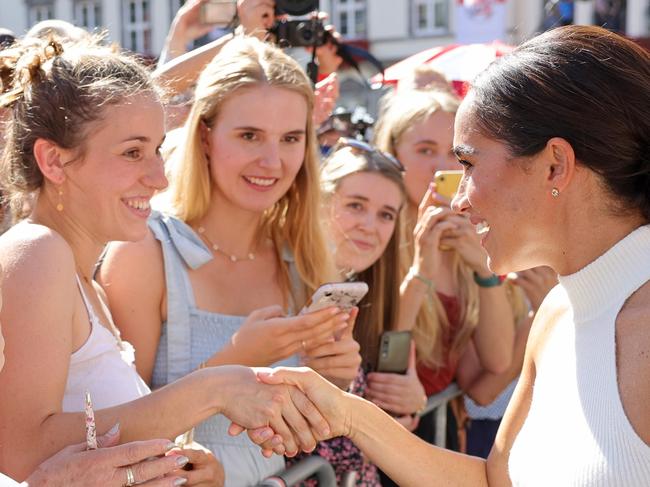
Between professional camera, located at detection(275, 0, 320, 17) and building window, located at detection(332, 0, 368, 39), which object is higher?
professional camera, located at detection(275, 0, 320, 17)

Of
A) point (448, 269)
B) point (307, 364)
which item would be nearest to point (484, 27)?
point (448, 269)

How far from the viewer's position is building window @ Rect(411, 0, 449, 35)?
2377 cm

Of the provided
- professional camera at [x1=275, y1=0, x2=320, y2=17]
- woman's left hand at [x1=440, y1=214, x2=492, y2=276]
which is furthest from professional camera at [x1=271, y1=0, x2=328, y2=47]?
woman's left hand at [x1=440, y1=214, x2=492, y2=276]

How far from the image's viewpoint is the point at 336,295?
2643 mm

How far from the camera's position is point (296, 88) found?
3.02 meters

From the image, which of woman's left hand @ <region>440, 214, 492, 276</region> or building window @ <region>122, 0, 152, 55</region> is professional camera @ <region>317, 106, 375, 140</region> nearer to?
woman's left hand @ <region>440, 214, 492, 276</region>

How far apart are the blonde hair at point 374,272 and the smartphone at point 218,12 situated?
920mm

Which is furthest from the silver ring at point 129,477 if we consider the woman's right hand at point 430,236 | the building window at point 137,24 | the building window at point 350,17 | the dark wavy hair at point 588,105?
the building window at point 137,24

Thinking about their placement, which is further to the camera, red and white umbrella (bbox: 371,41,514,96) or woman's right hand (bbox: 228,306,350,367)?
red and white umbrella (bbox: 371,41,514,96)

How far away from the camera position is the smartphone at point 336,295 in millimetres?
2621

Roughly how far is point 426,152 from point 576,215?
83.7 inches

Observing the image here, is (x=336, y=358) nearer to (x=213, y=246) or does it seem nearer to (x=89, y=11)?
(x=213, y=246)

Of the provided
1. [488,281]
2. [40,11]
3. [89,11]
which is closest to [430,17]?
[89,11]

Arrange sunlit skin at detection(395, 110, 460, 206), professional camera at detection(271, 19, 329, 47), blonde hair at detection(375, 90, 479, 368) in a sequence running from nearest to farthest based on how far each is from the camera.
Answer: blonde hair at detection(375, 90, 479, 368), professional camera at detection(271, 19, 329, 47), sunlit skin at detection(395, 110, 460, 206)
